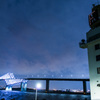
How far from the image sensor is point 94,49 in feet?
102

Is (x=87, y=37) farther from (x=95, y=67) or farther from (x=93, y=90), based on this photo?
(x=93, y=90)

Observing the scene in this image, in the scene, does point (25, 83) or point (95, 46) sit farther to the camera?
point (25, 83)

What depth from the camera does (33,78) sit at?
556ft

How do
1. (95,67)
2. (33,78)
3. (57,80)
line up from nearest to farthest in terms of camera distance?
(95,67) → (57,80) → (33,78)

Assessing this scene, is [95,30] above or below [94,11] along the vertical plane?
below

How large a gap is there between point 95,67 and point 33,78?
481 feet

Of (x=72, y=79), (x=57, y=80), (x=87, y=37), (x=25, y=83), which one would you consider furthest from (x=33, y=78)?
(x=87, y=37)

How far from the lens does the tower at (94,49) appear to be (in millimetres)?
28770

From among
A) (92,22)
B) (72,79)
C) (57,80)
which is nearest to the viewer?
(92,22)

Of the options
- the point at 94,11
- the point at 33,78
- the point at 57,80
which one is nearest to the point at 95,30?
the point at 94,11

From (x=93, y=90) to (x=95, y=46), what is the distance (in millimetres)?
10006

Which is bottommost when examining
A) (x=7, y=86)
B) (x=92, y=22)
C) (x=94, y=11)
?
(x=7, y=86)

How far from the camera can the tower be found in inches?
1133

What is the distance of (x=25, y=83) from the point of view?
175000 millimetres
